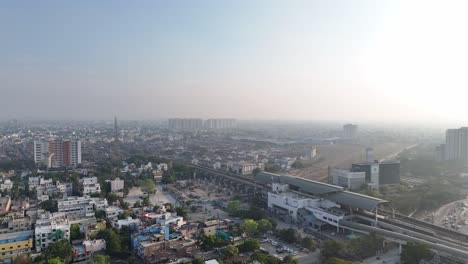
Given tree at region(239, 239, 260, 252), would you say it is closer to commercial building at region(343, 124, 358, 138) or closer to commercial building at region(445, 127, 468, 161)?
commercial building at region(445, 127, 468, 161)

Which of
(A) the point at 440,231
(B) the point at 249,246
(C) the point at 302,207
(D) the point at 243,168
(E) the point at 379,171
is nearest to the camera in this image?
(B) the point at 249,246

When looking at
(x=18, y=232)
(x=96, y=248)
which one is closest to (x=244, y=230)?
(x=96, y=248)

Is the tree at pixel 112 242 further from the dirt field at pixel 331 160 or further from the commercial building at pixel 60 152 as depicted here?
the commercial building at pixel 60 152

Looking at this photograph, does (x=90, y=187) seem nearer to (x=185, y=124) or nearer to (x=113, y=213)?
(x=113, y=213)

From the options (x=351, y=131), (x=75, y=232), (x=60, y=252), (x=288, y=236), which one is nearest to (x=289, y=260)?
(x=288, y=236)

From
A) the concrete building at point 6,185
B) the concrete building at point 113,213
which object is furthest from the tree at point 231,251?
the concrete building at point 6,185

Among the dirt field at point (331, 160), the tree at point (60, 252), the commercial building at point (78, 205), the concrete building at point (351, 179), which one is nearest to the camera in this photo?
the tree at point (60, 252)
